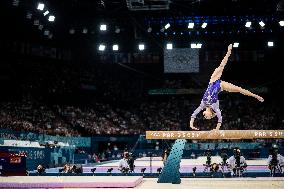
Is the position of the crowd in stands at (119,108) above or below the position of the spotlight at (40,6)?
below

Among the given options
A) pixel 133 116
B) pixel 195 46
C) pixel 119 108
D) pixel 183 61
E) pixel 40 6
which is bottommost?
pixel 133 116

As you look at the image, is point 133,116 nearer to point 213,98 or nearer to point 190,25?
point 190,25

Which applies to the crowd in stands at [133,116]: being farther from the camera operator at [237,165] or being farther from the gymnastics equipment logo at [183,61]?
the camera operator at [237,165]

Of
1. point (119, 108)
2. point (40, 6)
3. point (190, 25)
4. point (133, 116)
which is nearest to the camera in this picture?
point (40, 6)

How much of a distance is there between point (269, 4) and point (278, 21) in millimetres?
3107

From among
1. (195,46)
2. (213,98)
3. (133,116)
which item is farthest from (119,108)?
(213,98)

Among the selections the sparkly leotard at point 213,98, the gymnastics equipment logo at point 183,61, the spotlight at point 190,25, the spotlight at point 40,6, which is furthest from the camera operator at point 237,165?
the gymnastics equipment logo at point 183,61

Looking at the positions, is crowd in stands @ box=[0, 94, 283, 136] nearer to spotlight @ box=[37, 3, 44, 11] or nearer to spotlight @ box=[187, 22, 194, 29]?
spotlight @ box=[37, 3, 44, 11]

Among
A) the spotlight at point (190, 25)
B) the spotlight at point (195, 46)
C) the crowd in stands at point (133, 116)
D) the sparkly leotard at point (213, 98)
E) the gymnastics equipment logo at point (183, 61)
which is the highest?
the spotlight at point (190, 25)

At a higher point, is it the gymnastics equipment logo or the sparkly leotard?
the gymnastics equipment logo

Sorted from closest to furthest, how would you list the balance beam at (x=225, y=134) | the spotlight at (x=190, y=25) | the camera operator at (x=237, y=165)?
the balance beam at (x=225, y=134)
the camera operator at (x=237, y=165)
the spotlight at (x=190, y=25)

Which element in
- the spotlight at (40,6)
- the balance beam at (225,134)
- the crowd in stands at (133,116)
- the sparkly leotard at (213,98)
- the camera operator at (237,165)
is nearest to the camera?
the sparkly leotard at (213,98)

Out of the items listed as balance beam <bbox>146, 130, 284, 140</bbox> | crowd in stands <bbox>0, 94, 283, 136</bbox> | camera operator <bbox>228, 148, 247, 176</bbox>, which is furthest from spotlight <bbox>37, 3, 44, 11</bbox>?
balance beam <bbox>146, 130, 284, 140</bbox>

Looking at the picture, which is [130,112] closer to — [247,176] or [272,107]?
[272,107]
